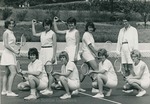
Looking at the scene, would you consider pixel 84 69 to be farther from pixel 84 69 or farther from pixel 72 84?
pixel 72 84

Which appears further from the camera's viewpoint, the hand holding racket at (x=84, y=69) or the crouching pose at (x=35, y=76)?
the hand holding racket at (x=84, y=69)

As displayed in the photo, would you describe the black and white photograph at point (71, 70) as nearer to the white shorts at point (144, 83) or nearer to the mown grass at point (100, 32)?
the white shorts at point (144, 83)

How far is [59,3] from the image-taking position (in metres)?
27.8

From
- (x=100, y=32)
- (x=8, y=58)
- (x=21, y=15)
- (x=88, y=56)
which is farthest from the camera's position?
(x=21, y=15)

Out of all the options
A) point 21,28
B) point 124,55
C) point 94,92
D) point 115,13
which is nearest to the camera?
point 94,92

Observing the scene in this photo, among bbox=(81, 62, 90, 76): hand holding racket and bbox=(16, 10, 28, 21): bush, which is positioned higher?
bbox=(16, 10, 28, 21): bush

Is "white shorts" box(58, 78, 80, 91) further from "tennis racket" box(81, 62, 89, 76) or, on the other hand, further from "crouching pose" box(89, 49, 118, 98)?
"tennis racket" box(81, 62, 89, 76)

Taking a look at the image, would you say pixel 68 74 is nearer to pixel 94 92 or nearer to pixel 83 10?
pixel 94 92

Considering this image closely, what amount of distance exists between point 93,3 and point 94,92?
18941mm

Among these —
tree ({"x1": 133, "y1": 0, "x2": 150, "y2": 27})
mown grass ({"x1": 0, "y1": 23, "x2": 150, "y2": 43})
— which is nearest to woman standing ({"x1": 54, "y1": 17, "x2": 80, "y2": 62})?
mown grass ({"x1": 0, "y1": 23, "x2": 150, "y2": 43})

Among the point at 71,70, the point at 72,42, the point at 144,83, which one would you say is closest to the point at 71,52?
the point at 72,42

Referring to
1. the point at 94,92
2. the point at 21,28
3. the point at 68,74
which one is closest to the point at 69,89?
the point at 68,74

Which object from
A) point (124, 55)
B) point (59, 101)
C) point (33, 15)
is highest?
point (33, 15)

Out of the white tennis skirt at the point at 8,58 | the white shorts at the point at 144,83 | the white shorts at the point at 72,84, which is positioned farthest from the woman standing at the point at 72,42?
the white shorts at the point at 144,83
